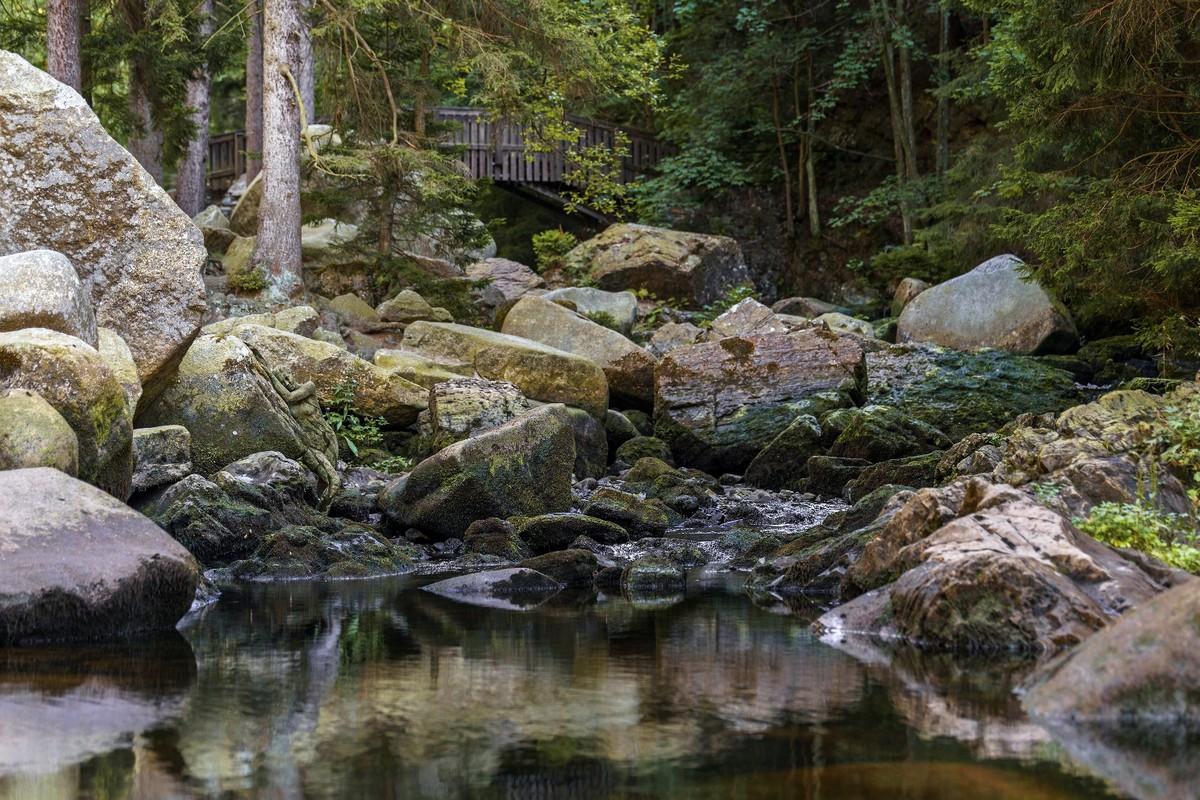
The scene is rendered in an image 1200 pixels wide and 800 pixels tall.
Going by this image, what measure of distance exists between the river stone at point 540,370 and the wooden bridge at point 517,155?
11.8 metres

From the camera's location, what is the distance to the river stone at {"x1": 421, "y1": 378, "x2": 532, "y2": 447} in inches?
529

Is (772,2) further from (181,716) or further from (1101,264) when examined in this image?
(181,716)

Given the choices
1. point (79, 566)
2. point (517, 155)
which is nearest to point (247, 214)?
point (517, 155)

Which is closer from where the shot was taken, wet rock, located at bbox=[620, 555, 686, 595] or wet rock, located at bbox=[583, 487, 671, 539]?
wet rock, located at bbox=[620, 555, 686, 595]

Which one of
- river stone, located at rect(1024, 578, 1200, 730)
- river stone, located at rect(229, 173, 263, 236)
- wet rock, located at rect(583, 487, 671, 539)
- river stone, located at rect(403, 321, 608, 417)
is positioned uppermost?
river stone, located at rect(229, 173, 263, 236)

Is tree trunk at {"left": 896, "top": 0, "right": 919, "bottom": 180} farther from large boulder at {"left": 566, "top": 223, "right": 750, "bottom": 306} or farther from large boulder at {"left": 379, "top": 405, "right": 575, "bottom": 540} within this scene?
large boulder at {"left": 379, "top": 405, "right": 575, "bottom": 540}

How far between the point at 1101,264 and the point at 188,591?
8.76 meters

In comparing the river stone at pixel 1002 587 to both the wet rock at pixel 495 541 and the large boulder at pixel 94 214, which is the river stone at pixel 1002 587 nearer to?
the wet rock at pixel 495 541

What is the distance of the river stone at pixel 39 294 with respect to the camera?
941 cm

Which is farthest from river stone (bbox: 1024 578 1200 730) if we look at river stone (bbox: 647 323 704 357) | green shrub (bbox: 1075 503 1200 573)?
river stone (bbox: 647 323 704 357)

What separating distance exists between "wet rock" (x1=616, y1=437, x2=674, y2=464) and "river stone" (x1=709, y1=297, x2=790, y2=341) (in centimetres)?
414

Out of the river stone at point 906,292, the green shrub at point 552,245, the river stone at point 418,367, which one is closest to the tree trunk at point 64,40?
the river stone at point 418,367

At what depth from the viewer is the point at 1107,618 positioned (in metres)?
5.94

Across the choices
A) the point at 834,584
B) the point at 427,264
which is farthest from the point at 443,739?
the point at 427,264
